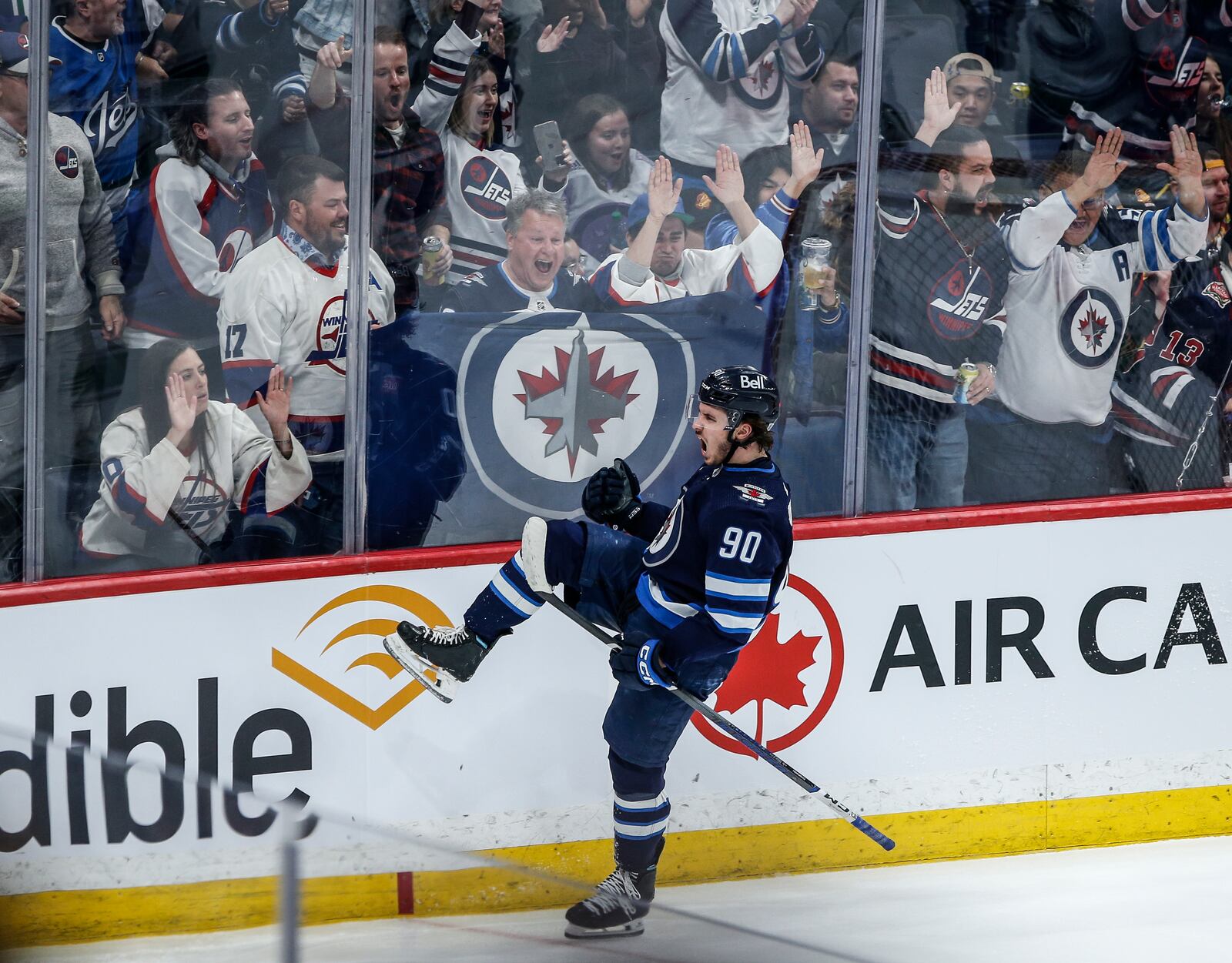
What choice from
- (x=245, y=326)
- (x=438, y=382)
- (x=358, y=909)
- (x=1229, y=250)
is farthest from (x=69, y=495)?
(x=1229, y=250)

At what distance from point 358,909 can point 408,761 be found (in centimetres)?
177

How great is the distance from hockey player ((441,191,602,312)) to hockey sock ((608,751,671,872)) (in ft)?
3.98

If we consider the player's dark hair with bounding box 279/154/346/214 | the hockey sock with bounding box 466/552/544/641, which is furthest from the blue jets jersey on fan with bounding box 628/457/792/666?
the player's dark hair with bounding box 279/154/346/214

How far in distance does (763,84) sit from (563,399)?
1037 millimetres

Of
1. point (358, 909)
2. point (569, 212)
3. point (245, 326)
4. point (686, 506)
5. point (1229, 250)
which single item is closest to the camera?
point (358, 909)

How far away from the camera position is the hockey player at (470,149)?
11.7ft

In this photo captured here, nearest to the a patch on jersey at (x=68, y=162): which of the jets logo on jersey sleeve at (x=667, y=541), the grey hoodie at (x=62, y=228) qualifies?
the grey hoodie at (x=62, y=228)

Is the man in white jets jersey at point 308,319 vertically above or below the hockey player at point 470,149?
below

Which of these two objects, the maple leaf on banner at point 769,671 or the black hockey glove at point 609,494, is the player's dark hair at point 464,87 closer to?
the black hockey glove at point 609,494

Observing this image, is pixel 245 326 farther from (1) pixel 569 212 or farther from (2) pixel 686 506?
(2) pixel 686 506

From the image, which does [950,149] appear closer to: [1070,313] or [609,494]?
[1070,313]

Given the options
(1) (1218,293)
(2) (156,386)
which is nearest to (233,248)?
(2) (156,386)

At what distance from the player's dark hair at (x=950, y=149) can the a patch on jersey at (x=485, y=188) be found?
125cm

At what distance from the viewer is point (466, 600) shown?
368 centimetres
